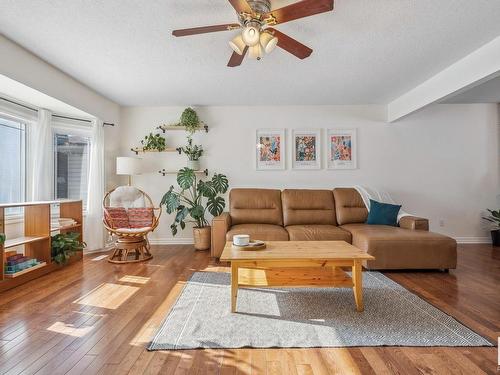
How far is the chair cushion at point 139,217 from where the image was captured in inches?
159

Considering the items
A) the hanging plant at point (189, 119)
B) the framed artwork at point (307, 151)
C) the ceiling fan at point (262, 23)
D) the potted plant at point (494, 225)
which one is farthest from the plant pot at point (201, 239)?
the potted plant at point (494, 225)

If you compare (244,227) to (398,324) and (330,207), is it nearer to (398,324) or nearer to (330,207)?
(330,207)

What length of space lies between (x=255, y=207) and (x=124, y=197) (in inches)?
73.8

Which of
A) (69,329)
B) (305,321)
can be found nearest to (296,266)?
(305,321)

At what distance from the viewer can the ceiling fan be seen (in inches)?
71.0

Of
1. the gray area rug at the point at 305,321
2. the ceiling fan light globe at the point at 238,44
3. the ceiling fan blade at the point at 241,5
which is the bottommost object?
the gray area rug at the point at 305,321

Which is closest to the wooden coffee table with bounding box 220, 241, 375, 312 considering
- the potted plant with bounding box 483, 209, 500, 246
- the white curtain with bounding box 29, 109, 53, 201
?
the white curtain with bounding box 29, 109, 53, 201

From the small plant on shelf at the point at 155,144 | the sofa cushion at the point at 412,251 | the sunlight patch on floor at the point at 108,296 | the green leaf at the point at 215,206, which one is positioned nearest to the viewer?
the sunlight patch on floor at the point at 108,296

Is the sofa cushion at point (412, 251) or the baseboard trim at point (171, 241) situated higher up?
the sofa cushion at point (412, 251)

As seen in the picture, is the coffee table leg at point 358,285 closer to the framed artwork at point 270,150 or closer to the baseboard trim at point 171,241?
the framed artwork at point 270,150

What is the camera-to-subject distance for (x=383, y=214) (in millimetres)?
4008

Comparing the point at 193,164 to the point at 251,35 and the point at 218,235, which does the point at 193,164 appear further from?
the point at 251,35

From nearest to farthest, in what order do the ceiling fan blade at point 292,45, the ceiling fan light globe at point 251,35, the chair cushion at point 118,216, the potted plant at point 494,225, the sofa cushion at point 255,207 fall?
1. the ceiling fan light globe at point 251,35
2. the ceiling fan blade at point 292,45
3. the chair cushion at point 118,216
4. the sofa cushion at point 255,207
5. the potted plant at point 494,225

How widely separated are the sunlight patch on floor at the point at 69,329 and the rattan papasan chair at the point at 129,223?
1677 millimetres
